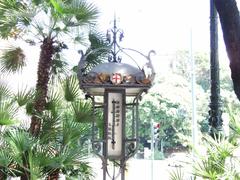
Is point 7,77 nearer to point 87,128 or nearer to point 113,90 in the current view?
point 87,128

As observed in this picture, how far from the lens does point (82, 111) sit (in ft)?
16.3

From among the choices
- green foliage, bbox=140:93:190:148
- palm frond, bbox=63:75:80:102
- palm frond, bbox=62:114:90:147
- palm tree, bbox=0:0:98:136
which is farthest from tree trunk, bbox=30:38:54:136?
green foliage, bbox=140:93:190:148

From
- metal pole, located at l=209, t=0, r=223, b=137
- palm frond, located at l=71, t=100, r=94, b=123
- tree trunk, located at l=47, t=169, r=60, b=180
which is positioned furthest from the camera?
palm frond, located at l=71, t=100, r=94, b=123

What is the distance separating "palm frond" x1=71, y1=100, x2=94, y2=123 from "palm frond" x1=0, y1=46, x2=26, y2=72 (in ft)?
3.76

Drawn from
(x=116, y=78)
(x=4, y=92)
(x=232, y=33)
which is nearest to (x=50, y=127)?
(x=4, y=92)

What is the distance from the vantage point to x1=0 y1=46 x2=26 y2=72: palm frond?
18.0ft

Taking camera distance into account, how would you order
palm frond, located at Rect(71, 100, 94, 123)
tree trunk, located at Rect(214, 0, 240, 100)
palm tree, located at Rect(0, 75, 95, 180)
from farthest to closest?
palm frond, located at Rect(71, 100, 94, 123)
palm tree, located at Rect(0, 75, 95, 180)
tree trunk, located at Rect(214, 0, 240, 100)

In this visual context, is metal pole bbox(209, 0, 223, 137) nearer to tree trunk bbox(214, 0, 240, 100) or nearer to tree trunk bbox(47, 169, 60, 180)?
tree trunk bbox(214, 0, 240, 100)

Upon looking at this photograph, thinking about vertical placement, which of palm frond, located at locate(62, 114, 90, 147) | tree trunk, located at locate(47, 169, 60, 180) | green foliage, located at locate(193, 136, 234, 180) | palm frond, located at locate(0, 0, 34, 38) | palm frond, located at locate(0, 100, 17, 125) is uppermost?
palm frond, located at locate(0, 0, 34, 38)

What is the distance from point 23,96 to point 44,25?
1.03 meters

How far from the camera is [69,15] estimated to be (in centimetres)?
501

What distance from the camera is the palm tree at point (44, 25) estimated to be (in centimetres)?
498

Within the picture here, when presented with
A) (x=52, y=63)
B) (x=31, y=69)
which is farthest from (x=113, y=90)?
(x=31, y=69)

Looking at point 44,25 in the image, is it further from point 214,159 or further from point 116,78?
point 214,159
